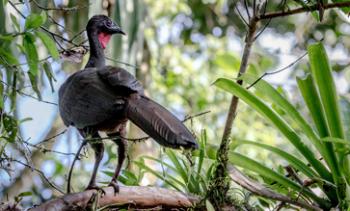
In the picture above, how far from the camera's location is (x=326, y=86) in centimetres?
165

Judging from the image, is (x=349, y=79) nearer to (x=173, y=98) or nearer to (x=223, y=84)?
(x=173, y=98)

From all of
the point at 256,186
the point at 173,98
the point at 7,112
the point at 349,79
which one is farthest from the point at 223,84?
the point at 173,98

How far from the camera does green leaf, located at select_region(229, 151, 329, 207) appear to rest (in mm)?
1605

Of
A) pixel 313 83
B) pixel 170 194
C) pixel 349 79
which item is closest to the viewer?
pixel 170 194

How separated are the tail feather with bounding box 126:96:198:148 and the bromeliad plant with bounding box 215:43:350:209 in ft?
1.04

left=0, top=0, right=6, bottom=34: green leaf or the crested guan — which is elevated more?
left=0, top=0, right=6, bottom=34: green leaf

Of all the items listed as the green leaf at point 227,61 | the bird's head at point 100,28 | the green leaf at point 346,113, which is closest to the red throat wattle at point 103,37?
the bird's head at point 100,28

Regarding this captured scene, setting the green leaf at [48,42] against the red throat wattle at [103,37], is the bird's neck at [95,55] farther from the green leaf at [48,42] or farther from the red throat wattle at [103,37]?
the green leaf at [48,42]

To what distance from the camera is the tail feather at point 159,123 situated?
3.92ft

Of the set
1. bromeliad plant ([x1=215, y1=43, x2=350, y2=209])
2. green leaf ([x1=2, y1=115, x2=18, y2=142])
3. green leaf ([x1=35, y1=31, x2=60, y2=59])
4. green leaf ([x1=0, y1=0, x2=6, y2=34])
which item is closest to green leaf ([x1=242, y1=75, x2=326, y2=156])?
bromeliad plant ([x1=215, y1=43, x2=350, y2=209])

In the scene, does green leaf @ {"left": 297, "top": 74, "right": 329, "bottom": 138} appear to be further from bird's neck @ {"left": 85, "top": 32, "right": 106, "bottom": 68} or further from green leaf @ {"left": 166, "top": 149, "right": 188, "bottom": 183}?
bird's neck @ {"left": 85, "top": 32, "right": 106, "bottom": 68}

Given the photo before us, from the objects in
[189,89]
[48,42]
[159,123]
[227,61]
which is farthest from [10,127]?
[189,89]

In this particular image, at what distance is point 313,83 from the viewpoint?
1.67 meters

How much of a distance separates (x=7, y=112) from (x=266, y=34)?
Result: 149 inches
